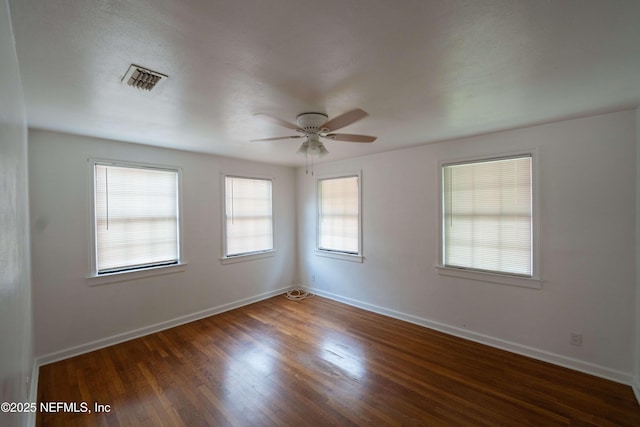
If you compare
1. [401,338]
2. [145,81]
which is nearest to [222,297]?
[401,338]

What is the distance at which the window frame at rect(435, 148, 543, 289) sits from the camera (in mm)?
2934

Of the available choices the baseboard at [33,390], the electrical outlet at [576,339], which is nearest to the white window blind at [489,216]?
the electrical outlet at [576,339]

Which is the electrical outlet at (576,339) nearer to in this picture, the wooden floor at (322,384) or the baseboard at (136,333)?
the wooden floor at (322,384)

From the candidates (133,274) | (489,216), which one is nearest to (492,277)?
(489,216)

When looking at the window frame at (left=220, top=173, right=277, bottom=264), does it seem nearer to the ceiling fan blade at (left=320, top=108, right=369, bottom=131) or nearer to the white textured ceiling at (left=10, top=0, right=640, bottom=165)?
the white textured ceiling at (left=10, top=0, right=640, bottom=165)

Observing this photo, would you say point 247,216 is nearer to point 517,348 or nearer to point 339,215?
point 339,215

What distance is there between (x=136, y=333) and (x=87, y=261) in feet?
3.62

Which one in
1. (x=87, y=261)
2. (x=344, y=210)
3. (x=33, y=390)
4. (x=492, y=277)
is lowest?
(x=33, y=390)

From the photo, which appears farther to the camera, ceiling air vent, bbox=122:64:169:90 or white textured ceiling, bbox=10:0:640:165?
ceiling air vent, bbox=122:64:169:90

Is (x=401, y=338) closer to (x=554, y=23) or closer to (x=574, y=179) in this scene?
(x=574, y=179)

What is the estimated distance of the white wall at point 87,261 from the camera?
115 inches

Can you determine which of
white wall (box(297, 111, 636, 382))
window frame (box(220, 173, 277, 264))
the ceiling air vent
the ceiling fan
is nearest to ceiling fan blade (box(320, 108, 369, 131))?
the ceiling fan

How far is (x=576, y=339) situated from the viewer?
9.00 ft

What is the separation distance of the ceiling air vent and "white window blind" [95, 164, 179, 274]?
6.62 ft
